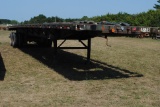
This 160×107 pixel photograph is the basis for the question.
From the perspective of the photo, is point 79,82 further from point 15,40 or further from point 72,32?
point 15,40

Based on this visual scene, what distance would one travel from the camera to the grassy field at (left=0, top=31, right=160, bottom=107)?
308 inches

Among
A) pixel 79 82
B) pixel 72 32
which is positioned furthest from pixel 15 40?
pixel 79 82

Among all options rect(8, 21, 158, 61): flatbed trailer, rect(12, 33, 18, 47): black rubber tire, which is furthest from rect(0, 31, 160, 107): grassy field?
rect(12, 33, 18, 47): black rubber tire

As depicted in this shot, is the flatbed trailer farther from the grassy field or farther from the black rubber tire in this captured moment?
the grassy field

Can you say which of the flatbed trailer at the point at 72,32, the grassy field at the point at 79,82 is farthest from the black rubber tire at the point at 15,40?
the grassy field at the point at 79,82

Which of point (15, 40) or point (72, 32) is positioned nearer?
point (72, 32)

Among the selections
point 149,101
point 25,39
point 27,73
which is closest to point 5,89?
point 27,73

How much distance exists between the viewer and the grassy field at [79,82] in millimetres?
7832

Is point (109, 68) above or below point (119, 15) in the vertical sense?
below

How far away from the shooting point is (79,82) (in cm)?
1002

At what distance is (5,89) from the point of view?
29.1 ft

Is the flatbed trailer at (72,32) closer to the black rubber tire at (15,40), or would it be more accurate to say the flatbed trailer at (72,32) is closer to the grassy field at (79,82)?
the black rubber tire at (15,40)

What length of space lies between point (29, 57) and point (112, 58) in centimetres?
403

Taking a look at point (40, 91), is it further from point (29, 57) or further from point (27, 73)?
point (29, 57)
